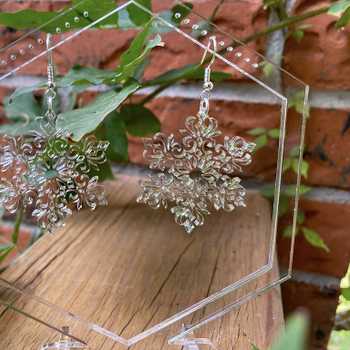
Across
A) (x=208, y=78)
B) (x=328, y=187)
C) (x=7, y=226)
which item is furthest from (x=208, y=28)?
(x=7, y=226)

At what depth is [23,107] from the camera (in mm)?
348

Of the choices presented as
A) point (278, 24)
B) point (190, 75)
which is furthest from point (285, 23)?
point (190, 75)

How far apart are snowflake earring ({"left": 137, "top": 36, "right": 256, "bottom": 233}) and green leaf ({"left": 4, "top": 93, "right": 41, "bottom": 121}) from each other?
0.09 meters

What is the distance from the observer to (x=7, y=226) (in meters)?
0.57

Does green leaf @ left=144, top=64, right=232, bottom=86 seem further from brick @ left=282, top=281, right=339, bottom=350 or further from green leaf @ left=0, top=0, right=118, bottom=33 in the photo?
brick @ left=282, top=281, right=339, bottom=350

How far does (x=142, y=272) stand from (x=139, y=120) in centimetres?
12

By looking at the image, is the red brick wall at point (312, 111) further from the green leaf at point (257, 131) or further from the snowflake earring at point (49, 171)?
the snowflake earring at point (49, 171)

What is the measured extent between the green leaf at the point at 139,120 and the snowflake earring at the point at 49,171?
0.08m

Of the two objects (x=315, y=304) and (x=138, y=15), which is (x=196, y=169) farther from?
(x=315, y=304)

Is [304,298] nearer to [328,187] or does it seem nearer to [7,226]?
[328,187]

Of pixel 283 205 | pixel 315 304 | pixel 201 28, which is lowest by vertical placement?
pixel 315 304

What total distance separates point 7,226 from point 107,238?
249mm

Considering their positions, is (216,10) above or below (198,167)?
above

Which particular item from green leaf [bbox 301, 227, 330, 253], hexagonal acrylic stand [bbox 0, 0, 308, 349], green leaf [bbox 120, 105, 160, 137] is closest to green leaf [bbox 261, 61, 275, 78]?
hexagonal acrylic stand [bbox 0, 0, 308, 349]
